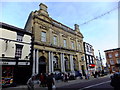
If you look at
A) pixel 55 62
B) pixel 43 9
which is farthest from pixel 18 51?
pixel 43 9

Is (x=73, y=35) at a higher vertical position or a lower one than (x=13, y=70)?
higher

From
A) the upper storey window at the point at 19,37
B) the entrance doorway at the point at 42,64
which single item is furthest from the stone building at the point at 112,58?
the upper storey window at the point at 19,37

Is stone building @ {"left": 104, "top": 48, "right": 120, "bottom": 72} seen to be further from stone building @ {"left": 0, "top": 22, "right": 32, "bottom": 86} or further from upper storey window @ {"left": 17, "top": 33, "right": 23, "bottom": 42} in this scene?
upper storey window @ {"left": 17, "top": 33, "right": 23, "bottom": 42}

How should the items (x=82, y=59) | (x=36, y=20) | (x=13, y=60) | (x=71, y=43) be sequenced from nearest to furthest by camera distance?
(x=13, y=60)
(x=36, y=20)
(x=71, y=43)
(x=82, y=59)

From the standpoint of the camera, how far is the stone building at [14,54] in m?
12.9

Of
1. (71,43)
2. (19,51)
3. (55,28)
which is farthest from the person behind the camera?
(71,43)

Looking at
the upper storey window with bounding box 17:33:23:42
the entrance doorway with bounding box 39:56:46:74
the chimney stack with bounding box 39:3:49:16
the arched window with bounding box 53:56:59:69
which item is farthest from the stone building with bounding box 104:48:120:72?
the upper storey window with bounding box 17:33:23:42

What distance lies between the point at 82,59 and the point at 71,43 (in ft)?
21.2

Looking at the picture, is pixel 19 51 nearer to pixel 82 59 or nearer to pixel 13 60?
pixel 13 60

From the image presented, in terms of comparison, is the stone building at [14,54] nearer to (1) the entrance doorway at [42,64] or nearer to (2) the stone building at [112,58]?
(1) the entrance doorway at [42,64]

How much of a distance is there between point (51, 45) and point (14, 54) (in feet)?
24.7

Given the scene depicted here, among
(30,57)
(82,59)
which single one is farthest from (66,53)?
(30,57)

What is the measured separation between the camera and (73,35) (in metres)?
26.8

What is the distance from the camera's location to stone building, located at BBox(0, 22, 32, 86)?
42.4 ft
